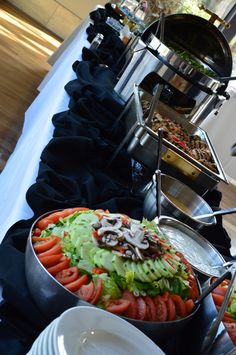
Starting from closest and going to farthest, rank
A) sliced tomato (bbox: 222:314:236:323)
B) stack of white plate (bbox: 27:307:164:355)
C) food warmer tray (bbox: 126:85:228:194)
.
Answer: stack of white plate (bbox: 27:307:164:355) → sliced tomato (bbox: 222:314:236:323) → food warmer tray (bbox: 126:85:228:194)

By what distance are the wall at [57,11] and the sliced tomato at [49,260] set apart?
5606mm

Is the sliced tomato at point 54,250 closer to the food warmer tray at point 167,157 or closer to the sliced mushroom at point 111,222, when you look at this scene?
the sliced mushroom at point 111,222

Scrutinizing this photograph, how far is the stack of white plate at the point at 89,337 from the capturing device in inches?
17.9

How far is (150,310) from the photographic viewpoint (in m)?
0.69

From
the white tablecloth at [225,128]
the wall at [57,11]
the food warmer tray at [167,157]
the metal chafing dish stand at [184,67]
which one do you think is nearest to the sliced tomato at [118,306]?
the food warmer tray at [167,157]

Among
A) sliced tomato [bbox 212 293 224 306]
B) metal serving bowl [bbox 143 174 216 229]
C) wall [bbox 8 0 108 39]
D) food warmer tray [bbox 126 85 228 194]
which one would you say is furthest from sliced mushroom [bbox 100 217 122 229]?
wall [bbox 8 0 108 39]

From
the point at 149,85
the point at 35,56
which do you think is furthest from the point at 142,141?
the point at 35,56

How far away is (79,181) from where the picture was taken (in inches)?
46.0

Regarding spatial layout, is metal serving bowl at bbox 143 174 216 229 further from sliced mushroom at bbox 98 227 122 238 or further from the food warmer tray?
sliced mushroom at bbox 98 227 122 238

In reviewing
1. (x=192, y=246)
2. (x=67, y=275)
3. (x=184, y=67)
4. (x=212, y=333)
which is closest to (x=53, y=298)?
(x=67, y=275)

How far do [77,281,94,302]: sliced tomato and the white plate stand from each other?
0.35 ft

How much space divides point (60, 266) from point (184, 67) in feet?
3.87

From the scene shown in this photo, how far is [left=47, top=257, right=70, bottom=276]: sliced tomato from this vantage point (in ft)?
2.24

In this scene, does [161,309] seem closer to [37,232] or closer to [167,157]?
[37,232]
